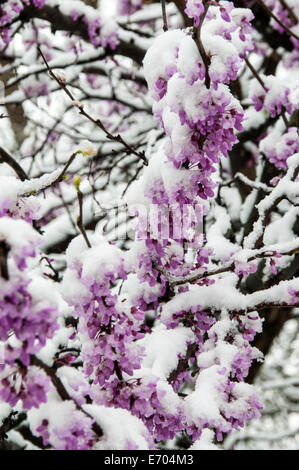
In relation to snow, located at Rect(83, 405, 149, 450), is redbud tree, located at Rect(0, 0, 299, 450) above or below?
above

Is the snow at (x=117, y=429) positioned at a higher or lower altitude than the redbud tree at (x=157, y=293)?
lower

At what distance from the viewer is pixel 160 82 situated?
159 centimetres

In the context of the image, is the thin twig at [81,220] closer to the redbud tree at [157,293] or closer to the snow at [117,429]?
the redbud tree at [157,293]

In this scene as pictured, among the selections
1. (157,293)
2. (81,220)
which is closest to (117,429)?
(81,220)

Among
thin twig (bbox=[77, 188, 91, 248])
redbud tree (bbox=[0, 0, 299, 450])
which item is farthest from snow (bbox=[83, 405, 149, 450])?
thin twig (bbox=[77, 188, 91, 248])

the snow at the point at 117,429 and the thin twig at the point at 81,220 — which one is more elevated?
the thin twig at the point at 81,220

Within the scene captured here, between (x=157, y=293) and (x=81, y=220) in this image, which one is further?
(x=157, y=293)

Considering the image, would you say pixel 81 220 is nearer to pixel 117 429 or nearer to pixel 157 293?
pixel 117 429

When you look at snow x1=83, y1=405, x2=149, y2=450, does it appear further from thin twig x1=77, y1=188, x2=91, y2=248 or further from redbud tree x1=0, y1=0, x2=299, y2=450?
thin twig x1=77, y1=188, x2=91, y2=248

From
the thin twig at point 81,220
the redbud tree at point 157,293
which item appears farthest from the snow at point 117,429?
the thin twig at point 81,220

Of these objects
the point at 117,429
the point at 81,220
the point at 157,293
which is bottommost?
the point at 117,429
